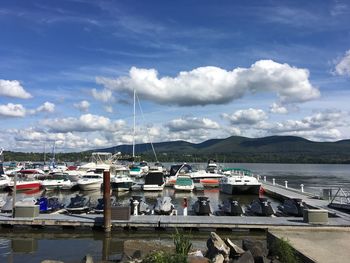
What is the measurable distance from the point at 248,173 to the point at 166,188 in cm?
1172

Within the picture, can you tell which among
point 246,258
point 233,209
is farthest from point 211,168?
point 246,258

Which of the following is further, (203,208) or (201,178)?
(201,178)

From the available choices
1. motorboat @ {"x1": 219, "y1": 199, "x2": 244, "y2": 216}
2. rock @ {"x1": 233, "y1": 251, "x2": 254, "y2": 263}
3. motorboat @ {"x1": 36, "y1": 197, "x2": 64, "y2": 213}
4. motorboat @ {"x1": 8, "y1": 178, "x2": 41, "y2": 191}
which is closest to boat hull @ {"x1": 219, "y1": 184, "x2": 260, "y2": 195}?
motorboat @ {"x1": 219, "y1": 199, "x2": 244, "y2": 216}

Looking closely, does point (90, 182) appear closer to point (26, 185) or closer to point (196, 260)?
point (26, 185)

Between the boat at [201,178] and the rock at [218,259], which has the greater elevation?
the boat at [201,178]

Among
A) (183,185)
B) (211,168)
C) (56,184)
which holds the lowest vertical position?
(56,184)

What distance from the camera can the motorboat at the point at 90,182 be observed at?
47.5 m

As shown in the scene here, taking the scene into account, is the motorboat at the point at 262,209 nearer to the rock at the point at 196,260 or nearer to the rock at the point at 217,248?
the rock at the point at 217,248

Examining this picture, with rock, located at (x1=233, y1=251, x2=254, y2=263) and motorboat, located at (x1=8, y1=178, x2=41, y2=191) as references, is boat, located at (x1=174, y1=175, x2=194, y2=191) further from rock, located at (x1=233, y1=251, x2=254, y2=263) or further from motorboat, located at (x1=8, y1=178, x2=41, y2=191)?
rock, located at (x1=233, y1=251, x2=254, y2=263)

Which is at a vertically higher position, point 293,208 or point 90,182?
point 90,182

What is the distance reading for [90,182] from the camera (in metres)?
47.9

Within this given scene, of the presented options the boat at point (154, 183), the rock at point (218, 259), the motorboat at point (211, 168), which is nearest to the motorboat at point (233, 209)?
the rock at point (218, 259)

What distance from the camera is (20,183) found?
46.8 meters

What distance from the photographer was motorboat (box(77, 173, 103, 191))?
47531 mm
